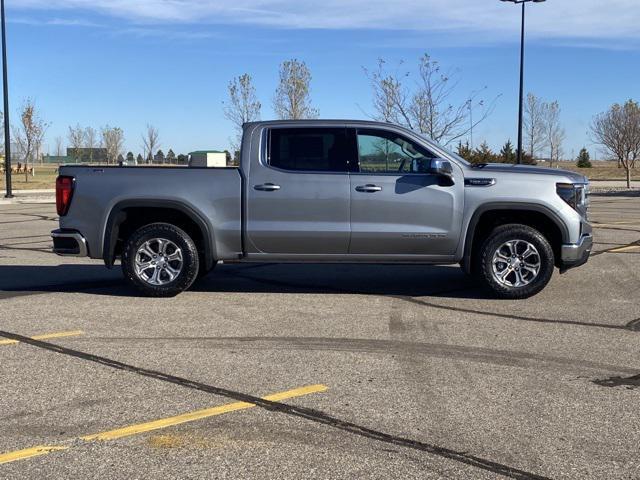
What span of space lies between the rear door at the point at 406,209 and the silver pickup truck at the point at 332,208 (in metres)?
0.01

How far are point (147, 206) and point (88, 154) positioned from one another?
6552 centimetres

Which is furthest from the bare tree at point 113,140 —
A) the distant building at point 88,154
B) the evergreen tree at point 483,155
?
the evergreen tree at point 483,155

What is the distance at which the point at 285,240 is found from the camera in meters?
7.80

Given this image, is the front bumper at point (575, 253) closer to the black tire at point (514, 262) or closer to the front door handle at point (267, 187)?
the black tire at point (514, 262)

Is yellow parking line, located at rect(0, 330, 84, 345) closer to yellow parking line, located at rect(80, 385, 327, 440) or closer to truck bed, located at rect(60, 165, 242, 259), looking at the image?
Answer: truck bed, located at rect(60, 165, 242, 259)

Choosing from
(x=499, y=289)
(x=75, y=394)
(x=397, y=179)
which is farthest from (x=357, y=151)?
(x=75, y=394)

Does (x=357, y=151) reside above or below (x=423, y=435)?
above

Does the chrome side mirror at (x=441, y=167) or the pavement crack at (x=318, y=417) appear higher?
the chrome side mirror at (x=441, y=167)

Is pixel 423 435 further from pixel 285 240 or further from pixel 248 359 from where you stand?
pixel 285 240

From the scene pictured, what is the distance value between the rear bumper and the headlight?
5.21 m

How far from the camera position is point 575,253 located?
774cm

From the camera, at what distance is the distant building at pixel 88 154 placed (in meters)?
65.3

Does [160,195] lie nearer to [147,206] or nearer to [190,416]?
[147,206]

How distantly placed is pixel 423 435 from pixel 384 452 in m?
0.34
